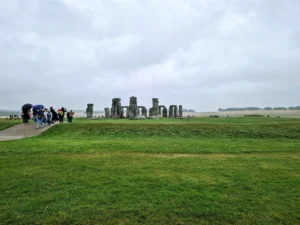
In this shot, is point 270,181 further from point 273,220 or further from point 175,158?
point 175,158

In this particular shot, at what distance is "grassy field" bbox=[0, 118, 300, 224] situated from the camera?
5164 millimetres

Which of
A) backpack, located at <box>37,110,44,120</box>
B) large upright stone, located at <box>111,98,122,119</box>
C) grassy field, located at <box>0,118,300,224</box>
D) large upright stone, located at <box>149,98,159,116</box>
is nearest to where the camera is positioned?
grassy field, located at <box>0,118,300,224</box>

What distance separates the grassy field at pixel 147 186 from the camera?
516cm

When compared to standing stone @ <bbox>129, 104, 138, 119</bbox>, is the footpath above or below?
below

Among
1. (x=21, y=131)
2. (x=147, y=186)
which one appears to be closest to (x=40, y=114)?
(x=21, y=131)

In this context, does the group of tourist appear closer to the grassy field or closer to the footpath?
the footpath

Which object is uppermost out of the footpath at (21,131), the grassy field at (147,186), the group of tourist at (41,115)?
the group of tourist at (41,115)

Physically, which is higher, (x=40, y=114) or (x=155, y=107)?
(x=155, y=107)

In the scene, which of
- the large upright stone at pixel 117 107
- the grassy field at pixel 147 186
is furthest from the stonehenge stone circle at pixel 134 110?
the grassy field at pixel 147 186

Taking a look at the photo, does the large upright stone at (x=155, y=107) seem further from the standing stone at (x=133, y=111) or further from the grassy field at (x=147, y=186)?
the grassy field at (x=147, y=186)

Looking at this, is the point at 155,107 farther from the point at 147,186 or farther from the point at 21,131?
the point at 147,186

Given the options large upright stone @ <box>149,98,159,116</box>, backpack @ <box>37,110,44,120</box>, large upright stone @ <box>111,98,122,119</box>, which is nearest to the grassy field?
backpack @ <box>37,110,44,120</box>

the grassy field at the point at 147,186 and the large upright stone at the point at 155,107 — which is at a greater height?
the large upright stone at the point at 155,107

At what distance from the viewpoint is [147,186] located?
687 cm
